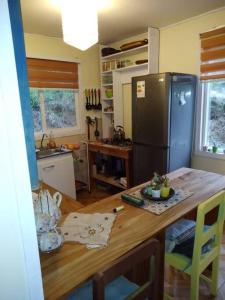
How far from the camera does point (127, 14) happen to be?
2.60m

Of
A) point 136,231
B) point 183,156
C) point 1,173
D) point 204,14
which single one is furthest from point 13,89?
point 204,14

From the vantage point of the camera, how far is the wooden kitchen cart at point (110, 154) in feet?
10.7

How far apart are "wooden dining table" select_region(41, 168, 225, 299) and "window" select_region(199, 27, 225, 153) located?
1.24 metres

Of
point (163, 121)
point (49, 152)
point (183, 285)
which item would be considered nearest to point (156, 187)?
point (183, 285)

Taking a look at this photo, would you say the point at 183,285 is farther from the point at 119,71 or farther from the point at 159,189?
the point at 119,71

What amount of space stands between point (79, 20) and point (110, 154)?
83.4 inches

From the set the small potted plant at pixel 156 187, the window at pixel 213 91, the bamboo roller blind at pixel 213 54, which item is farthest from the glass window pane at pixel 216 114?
the small potted plant at pixel 156 187

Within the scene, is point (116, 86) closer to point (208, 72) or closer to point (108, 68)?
point (108, 68)

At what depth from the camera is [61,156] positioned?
3.18 meters

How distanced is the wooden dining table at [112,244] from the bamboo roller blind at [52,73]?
7.98ft

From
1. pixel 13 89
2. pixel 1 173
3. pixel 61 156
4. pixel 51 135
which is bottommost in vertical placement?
pixel 61 156

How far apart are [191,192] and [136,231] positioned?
695mm

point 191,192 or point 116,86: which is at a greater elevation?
point 116,86

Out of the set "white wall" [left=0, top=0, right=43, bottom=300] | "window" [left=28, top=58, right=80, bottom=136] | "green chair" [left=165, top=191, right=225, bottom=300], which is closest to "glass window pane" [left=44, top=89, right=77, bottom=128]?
"window" [left=28, top=58, right=80, bottom=136]
